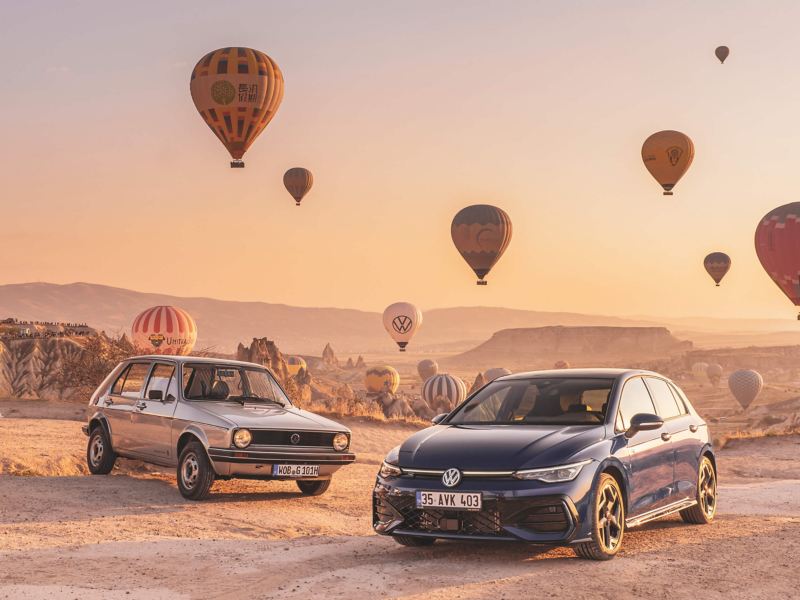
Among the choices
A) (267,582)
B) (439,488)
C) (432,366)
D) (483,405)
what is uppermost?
(432,366)

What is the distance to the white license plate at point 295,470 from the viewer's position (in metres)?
13.7

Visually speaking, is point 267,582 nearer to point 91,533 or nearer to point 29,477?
point 91,533

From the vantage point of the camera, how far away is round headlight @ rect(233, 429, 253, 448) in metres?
13.4

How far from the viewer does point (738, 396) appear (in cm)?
9588

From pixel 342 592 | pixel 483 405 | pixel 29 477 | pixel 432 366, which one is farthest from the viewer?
pixel 432 366

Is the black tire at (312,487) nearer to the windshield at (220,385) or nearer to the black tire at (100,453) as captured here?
the windshield at (220,385)

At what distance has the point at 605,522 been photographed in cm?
959

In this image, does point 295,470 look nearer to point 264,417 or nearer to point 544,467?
point 264,417

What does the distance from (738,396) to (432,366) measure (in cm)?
3663

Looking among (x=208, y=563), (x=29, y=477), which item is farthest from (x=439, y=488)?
(x=29, y=477)

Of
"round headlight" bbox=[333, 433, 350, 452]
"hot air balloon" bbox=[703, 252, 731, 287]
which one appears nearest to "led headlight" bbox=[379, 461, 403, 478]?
"round headlight" bbox=[333, 433, 350, 452]

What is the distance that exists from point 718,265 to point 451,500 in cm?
9614

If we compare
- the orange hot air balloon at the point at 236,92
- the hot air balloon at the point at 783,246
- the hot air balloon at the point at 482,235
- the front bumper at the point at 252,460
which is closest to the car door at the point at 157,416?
the front bumper at the point at 252,460

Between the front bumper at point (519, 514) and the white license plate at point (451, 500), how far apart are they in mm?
41
